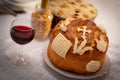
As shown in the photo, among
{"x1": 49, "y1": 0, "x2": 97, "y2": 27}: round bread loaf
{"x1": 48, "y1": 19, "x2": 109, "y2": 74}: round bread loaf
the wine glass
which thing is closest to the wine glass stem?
the wine glass

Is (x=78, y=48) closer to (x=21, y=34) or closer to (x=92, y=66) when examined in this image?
(x=92, y=66)

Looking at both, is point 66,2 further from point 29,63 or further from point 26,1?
point 29,63

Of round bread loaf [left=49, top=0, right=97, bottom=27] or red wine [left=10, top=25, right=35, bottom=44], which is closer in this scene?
red wine [left=10, top=25, right=35, bottom=44]

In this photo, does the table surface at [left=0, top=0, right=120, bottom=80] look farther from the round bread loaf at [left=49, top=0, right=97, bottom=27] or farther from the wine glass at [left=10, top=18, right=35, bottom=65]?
the round bread loaf at [left=49, top=0, right=97, bottom=27]

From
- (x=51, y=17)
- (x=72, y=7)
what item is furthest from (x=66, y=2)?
(x=51, y=17)

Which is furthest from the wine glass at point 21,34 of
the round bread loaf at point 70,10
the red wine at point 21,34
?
the round bread loaf at point 70,10

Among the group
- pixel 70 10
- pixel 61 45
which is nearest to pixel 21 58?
pixel 61 45
